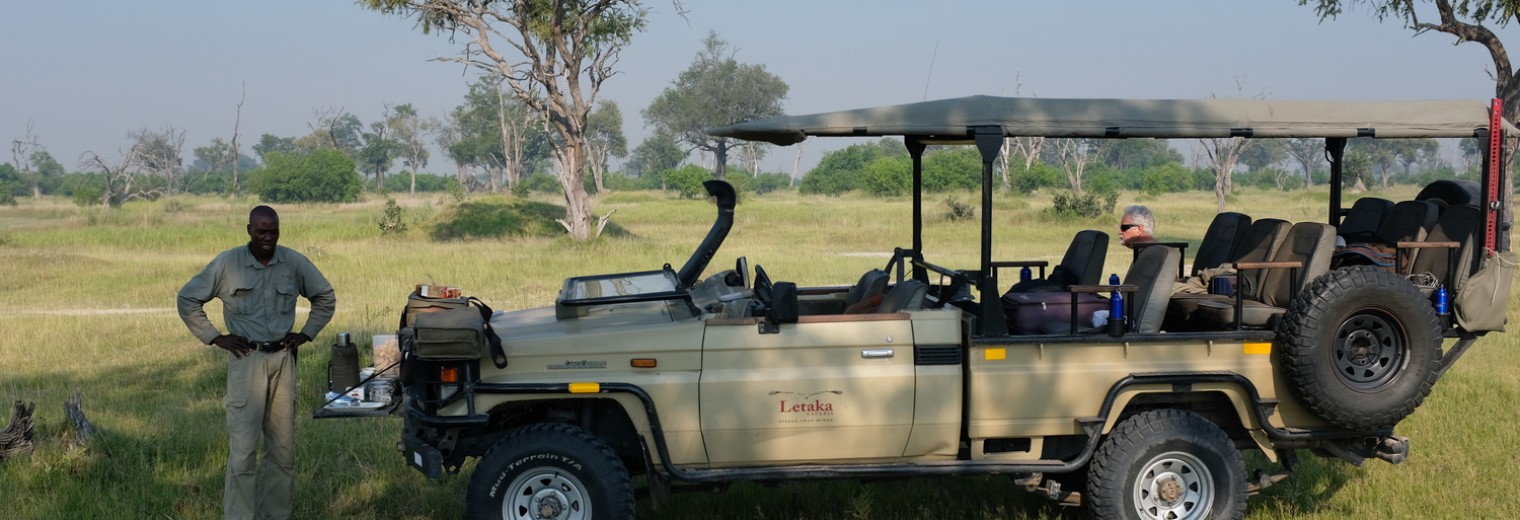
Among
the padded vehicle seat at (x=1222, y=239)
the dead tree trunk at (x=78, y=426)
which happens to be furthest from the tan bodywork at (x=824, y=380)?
the dead tree trunk at (x=78, y=426)

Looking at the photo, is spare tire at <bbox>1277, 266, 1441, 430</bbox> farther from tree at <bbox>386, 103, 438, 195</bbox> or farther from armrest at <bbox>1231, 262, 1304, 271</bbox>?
tree at <bbox>386, 103, 438, 195</bbox>

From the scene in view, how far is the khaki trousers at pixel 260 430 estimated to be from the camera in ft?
20.4

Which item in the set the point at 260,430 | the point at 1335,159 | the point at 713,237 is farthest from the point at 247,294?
the point at 1335,159

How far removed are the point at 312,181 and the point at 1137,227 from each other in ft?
205

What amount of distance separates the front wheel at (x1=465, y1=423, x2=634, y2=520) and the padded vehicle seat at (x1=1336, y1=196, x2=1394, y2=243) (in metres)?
4.57

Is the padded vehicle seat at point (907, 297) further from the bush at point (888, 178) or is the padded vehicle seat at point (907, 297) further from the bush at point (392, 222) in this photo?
the bush at point (888, 178)

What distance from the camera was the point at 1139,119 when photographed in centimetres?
600

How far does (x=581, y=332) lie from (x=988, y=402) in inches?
74.8

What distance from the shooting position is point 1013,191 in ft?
183

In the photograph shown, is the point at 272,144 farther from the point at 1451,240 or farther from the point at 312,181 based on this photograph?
the point at 1451,240

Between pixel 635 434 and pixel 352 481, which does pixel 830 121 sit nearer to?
pixel 635 434

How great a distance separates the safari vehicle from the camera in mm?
5711

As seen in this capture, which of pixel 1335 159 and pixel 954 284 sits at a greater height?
pixel 1335 159

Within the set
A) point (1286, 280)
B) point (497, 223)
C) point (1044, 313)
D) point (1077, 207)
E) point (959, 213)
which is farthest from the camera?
point (959, 213)
